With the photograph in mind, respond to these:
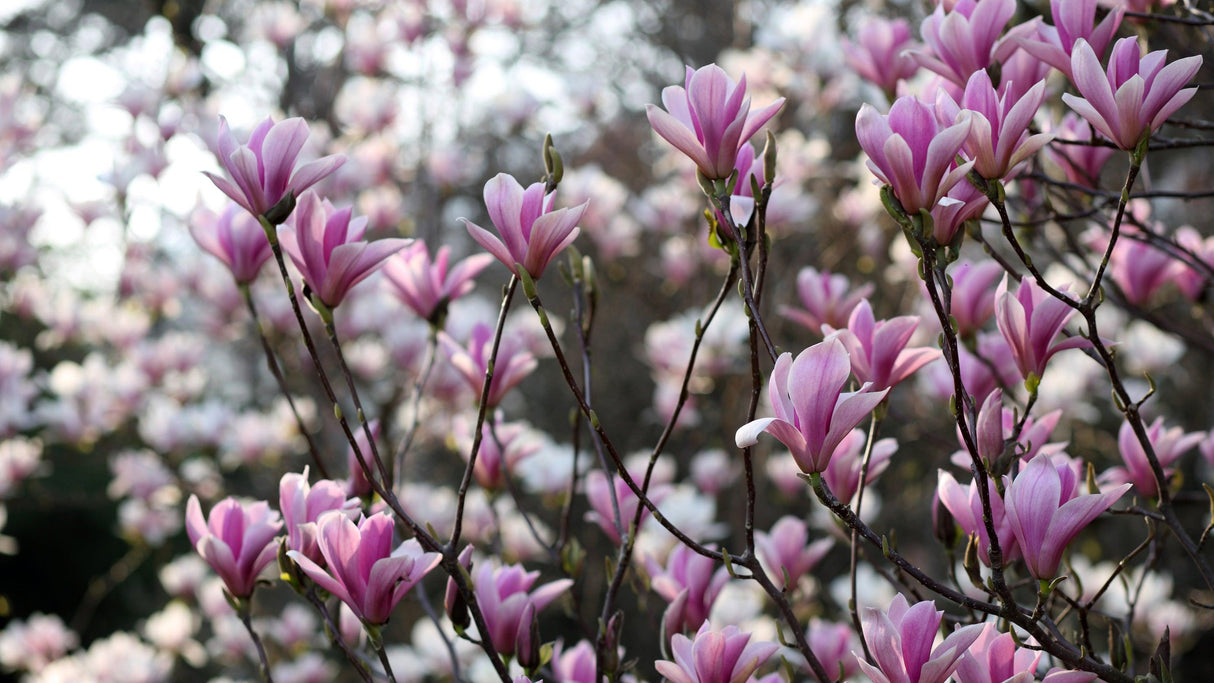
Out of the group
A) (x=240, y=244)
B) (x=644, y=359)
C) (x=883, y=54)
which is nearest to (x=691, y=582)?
(x=240, y=244)

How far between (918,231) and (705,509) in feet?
5.37

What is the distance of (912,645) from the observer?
906 millimetres

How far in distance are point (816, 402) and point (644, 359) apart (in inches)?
132

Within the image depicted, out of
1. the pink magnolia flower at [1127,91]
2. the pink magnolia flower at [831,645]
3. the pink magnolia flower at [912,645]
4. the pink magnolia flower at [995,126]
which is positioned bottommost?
the pink magnolia flower at [912,645]

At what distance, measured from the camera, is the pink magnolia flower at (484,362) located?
4.84 feet

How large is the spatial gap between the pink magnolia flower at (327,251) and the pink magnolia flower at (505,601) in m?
0.43

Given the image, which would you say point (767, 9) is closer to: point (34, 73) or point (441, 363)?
point (441, 363)

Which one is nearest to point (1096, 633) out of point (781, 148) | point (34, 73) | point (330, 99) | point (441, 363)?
point (781, 148)

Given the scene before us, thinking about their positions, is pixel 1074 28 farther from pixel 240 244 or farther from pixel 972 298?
pixel 240 244

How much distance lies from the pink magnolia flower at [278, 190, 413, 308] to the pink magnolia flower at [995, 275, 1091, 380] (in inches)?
28.8

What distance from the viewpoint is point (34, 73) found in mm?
6559

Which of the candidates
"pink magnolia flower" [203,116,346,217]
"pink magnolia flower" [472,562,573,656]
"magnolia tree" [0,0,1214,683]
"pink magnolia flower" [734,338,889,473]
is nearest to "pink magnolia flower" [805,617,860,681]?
"magnolia tree" [0,0,1214,683]

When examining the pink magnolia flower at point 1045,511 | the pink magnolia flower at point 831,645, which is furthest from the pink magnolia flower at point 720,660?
the pink magnolia flower at point 831,645

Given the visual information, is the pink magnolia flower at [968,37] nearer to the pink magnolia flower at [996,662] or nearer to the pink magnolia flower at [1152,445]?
the pink magnolia flower at [1152,445]
